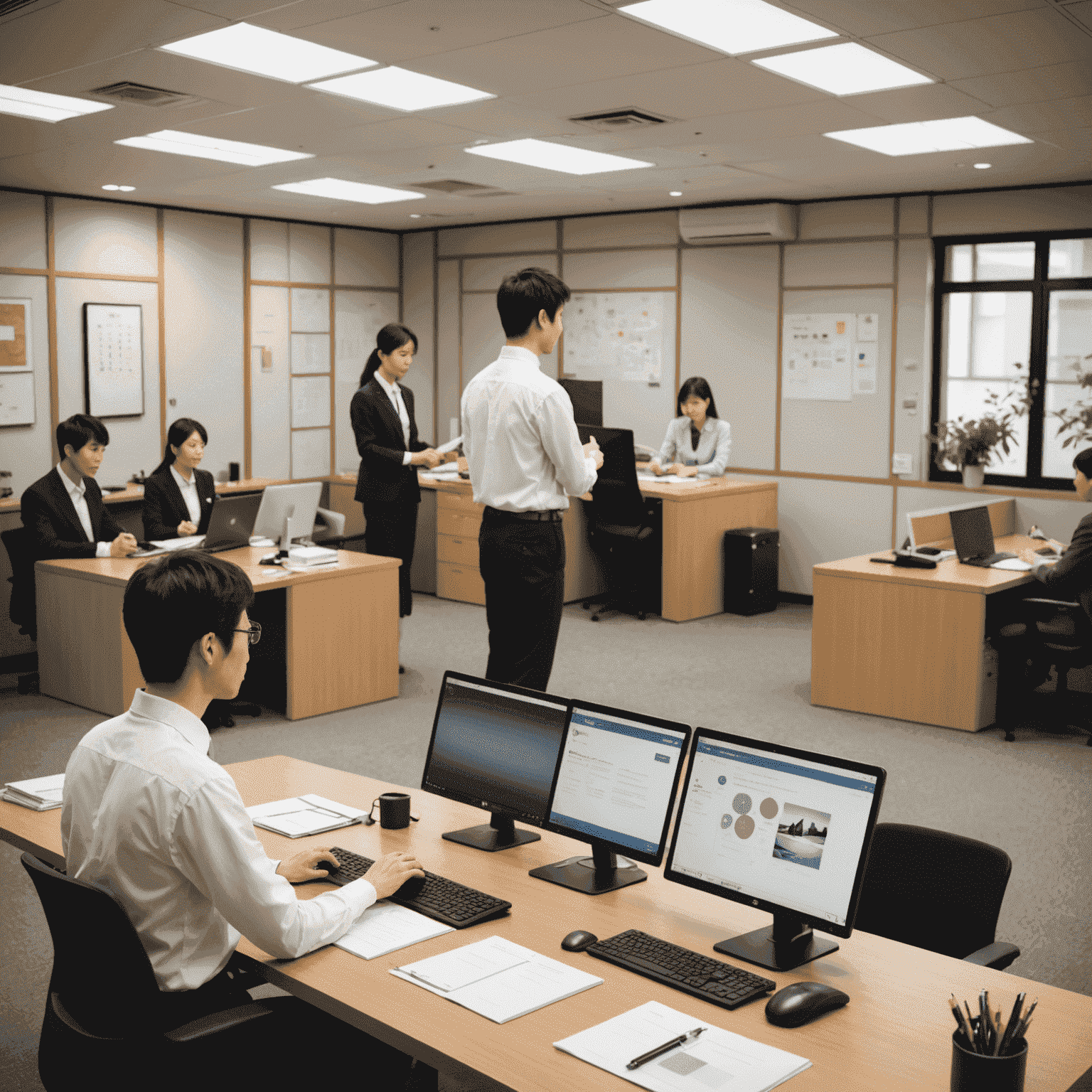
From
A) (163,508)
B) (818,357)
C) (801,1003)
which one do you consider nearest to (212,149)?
(163,508)

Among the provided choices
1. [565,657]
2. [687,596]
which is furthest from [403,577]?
[687,596]

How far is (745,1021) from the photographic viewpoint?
1892 millimetres

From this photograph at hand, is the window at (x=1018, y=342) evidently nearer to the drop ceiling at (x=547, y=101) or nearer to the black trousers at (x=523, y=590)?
the drop ceiling at (x=547, y=101)

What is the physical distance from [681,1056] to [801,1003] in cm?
23

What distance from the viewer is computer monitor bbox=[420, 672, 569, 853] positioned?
8.28ft

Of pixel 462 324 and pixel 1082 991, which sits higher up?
pixel 462 324

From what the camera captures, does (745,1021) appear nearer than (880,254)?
Yes

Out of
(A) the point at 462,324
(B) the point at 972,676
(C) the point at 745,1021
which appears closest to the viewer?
(C) the point at 745,1021

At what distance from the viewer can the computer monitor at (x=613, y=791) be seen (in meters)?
2.32

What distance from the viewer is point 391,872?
2.31 meters

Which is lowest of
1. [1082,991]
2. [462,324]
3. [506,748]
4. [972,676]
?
[1082,991]

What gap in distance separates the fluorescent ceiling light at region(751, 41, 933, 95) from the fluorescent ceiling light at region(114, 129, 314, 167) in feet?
9.66

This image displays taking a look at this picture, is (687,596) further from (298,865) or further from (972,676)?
(298,865)

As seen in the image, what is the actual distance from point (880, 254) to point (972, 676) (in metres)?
3.66
